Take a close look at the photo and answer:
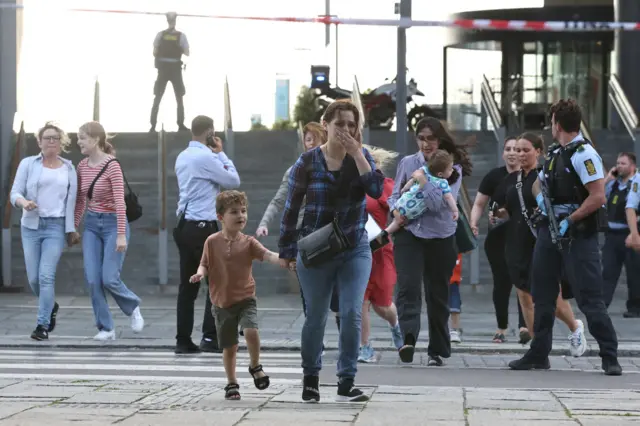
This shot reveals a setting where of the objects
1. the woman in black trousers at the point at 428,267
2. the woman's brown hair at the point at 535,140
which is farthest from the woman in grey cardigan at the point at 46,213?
the woman's brown hair at the point at 535,140

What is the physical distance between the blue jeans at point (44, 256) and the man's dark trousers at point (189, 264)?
1267mm

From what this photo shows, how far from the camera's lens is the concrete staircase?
17.5 m

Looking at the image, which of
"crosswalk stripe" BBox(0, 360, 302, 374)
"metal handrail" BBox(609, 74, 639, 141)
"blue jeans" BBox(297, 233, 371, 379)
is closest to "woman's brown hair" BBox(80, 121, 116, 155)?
"crosswalk stripe" BBox(0, 360, 302, 374)

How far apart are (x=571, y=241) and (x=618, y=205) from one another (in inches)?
195

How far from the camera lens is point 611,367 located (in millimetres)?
9352

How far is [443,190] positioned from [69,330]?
13.1ft

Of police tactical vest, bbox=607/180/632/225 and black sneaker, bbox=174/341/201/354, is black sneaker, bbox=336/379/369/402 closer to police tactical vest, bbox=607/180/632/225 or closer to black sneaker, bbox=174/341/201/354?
black sneaker, bbox=174/341/201/354

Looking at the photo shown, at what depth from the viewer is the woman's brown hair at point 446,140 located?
10180 millimetres

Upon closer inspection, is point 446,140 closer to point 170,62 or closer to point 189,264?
point 189,264

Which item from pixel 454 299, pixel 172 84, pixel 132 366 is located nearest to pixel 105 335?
pixel 132 366

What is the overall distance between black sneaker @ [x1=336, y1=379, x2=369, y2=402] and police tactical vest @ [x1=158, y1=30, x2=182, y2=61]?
504 inches

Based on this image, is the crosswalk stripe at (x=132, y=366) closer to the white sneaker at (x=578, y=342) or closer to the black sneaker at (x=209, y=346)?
the black sneaker at (x=209, y=346)

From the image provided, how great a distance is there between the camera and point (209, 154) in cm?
1079

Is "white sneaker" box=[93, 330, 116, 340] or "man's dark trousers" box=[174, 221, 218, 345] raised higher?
"man's dark trousers" box=[174, 221, 218, 345]
